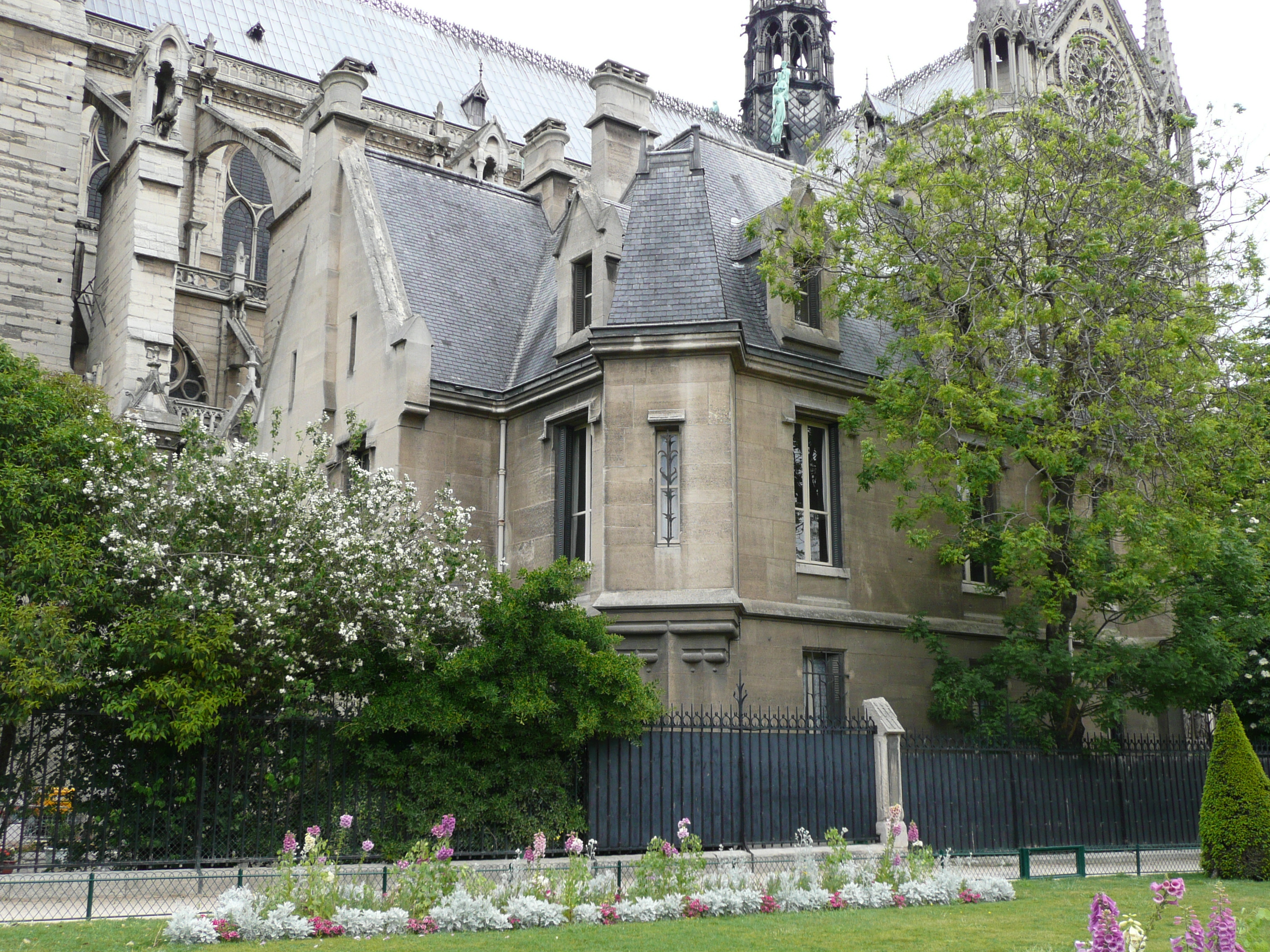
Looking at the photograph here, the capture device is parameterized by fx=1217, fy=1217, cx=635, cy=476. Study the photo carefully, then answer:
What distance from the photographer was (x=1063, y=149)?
1914 centimetres

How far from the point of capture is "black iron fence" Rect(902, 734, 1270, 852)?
1747 cm

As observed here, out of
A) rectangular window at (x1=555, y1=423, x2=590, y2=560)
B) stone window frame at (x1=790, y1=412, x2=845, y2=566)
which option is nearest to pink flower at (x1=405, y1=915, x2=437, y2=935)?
rectangular window at (x1=555, y1=423, x2=590, y2=560)

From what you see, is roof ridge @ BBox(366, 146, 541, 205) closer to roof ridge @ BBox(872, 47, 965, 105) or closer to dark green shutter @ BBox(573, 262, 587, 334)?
dark green shutter @ BBox(573, 262, 587, 334)

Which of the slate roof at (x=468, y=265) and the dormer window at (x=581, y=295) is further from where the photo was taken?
the slate roof at (x=468, y=265)

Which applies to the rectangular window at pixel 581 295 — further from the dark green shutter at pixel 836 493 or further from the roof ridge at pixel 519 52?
the roof ridge at pixel 519 52

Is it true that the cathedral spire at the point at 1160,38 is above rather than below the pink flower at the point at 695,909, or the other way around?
above

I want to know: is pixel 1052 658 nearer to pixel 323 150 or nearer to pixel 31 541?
pixel 31 541

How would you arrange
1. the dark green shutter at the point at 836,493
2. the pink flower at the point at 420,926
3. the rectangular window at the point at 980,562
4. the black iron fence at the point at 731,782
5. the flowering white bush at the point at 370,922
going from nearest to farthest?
the flowering white bush at the point at 370,922
the pink flower at the point at 420,926
the black iron fence at the point at 731,782
the dark green shutter at the point at 836,493
the rectangular window at the point at 980,562

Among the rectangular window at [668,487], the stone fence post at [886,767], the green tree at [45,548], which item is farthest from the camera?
the rectangular window at [668,487]

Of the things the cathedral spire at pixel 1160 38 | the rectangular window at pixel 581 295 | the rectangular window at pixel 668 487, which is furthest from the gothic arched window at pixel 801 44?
the rectangular window at pixel 668 487

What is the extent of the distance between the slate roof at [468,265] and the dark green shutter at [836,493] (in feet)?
16.6

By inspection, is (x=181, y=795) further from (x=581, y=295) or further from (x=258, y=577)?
(x=581, y=295)

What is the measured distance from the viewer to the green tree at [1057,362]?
18141 mm

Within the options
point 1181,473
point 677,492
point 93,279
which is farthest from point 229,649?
point 93,279
